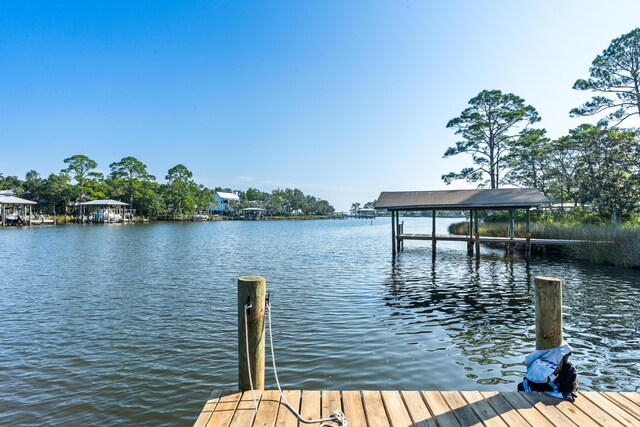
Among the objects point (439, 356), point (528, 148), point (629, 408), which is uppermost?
point (528, 148)

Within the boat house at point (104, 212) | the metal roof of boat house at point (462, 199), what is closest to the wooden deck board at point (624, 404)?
the metal roof of boat house at point (462, 199)

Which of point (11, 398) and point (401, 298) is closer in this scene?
point (11, 398)

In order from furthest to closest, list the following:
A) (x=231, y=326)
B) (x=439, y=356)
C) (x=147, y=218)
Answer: (x=147, y=218)
(x=231, y=326)
(x=439, y=356)

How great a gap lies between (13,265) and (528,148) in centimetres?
3917

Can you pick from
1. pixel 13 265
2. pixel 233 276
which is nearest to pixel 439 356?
pixel 233 276

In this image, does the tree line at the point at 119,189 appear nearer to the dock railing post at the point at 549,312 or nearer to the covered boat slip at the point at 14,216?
the covered boat slip at the point at 14,216

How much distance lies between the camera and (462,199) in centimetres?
2294

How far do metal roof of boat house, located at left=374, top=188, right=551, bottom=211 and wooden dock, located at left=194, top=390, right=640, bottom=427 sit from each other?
18.5 meters

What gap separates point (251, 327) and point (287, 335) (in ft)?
13.5

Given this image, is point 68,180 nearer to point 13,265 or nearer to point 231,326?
point 13,265

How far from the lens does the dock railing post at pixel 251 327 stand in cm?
391

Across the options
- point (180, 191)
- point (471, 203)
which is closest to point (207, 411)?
point (471, 203)

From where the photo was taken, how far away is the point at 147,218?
7788 cm

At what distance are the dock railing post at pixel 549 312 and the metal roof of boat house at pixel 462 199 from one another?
17969 millimetres
